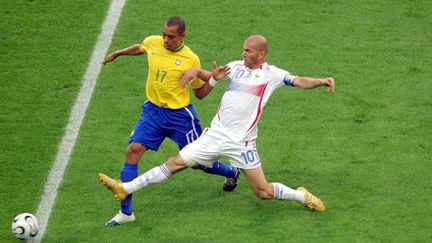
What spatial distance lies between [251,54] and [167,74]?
3.19 ft

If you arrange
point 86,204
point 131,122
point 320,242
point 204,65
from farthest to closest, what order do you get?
point 204,65 → point 131,122 → point 86,204 → point 320,242

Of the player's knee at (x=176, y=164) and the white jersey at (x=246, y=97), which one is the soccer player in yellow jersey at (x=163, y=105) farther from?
the white jersey at (x=246, y=97)

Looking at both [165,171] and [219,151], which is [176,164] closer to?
[165,171]

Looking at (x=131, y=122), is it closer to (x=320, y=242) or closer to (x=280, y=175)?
(x=280, y=175)

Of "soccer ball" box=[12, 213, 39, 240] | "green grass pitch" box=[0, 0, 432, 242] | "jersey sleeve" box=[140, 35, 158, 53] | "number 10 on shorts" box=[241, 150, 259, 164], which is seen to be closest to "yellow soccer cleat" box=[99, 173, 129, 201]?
"green grass pitch" box=[0, 0, 432, 242]

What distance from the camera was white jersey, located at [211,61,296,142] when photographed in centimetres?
1177

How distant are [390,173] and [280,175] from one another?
129 centimetres

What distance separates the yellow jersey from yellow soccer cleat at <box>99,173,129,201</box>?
3.36ft

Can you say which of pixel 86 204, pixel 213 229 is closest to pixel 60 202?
pixel 86 204

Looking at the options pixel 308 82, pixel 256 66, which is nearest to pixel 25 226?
pixel 256 66

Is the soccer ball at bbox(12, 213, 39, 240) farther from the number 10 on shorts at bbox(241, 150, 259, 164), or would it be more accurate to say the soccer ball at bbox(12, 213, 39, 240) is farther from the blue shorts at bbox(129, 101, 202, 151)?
the number 10 on shorts at bbox(241, 150, 259, 164)

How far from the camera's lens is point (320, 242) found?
11492 mm

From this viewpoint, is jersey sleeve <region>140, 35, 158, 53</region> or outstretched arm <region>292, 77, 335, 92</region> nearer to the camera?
outstretched arm <region>292, 77, 335, 92</region>

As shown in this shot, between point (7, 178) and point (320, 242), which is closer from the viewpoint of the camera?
point (320, 242)
